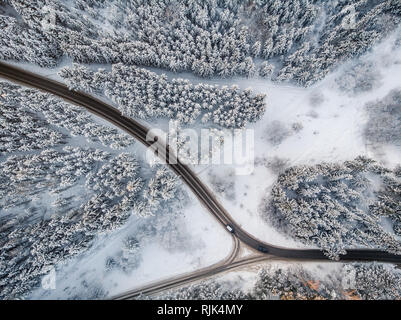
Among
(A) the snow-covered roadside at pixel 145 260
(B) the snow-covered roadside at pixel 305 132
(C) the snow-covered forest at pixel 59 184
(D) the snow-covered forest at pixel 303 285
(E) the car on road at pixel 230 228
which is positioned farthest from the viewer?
(B) the snow-covered roadside at pixel 305 132

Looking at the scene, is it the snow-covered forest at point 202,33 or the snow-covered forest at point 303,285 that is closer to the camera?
the snow-covered forest at point 303,285

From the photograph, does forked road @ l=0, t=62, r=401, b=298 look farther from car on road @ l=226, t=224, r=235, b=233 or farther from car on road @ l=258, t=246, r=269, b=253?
car on road @ l=226, t=224, r=235, b=233

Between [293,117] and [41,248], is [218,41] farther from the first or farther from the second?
[41,248]

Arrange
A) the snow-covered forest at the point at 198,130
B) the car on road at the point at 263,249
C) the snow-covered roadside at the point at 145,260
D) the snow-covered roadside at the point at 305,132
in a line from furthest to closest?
the snow-covered roadside at the point at 305,132 → the car on road at the point at 263,249 → the snow-covered roadside at the point at 145,260 → the snow-covered forest at the point at 198,130

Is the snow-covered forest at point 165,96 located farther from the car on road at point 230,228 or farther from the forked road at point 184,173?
the car on road at point 230,228

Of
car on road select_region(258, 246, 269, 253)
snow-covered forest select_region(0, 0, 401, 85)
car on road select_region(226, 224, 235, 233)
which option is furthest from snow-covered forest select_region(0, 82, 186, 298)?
car on road select_region(258, 246, 269, 253)

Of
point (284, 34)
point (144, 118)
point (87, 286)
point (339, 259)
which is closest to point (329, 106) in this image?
point (284, 34)

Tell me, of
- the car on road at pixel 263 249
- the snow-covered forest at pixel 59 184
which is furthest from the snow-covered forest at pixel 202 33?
the car on road at pixel 263 249

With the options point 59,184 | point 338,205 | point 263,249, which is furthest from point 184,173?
point 338,205

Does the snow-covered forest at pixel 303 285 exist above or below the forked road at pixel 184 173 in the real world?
below
